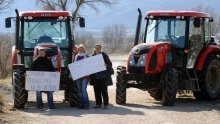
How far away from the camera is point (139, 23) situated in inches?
658

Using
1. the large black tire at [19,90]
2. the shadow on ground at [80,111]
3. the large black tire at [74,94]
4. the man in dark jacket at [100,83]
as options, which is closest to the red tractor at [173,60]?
the man in dark jacket at [100,83]

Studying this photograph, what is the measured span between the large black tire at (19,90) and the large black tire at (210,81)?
5238mm

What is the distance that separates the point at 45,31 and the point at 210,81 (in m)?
5.14

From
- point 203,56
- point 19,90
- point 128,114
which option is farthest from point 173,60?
point 19,90

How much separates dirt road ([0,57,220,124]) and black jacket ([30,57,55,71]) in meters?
1.08

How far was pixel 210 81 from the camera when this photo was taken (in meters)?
17.5

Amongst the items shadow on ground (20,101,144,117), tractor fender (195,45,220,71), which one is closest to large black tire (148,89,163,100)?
tractor fender (195,45,220,71)

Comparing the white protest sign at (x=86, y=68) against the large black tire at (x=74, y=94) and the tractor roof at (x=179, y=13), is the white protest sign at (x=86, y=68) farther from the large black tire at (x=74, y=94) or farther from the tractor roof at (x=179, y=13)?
the tractor roof at (x=179, y=13)

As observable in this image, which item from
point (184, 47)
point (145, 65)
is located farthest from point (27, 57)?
point (184, 47)

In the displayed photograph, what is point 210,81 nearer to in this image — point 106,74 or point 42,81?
point 106,74

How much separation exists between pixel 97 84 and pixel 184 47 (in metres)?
3.10

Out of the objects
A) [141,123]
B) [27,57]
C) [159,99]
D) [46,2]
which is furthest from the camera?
[46,2]

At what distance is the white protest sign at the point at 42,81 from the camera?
14.9 metres

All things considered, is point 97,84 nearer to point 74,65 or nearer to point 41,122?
point 74,65
